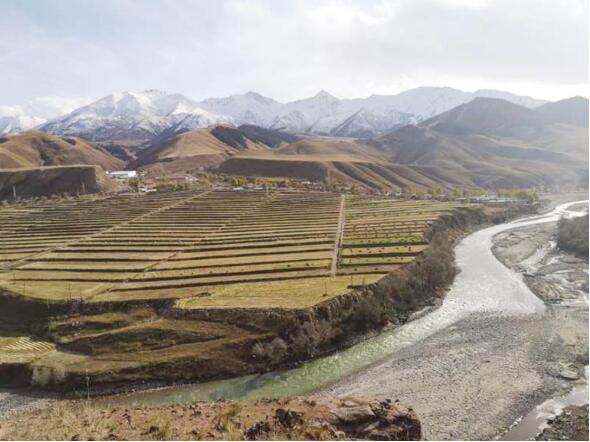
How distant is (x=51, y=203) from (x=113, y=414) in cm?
15995

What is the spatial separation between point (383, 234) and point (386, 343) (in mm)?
47094

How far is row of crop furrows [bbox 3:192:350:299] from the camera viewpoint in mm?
74500

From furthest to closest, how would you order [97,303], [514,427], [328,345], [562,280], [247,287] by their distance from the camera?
[562,280] < [247,287] < [97,303] < [328,345] < [514,427]

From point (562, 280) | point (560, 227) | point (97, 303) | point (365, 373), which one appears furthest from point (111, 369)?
point (560, 227)

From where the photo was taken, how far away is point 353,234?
107 meters

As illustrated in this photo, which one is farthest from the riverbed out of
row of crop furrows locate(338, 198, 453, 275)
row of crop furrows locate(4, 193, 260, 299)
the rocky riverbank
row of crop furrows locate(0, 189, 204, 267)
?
row of crop furrows locate(0, 189, 204, 267)

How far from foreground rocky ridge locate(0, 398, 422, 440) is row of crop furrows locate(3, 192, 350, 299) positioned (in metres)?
37.4

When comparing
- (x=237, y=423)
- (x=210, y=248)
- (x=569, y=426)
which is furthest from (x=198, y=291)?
(x=569, y=426)

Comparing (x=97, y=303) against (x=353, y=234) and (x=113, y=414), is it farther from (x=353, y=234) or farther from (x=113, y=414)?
(x=353, y=234)

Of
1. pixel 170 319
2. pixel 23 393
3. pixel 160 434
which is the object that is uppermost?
pixel 160 434

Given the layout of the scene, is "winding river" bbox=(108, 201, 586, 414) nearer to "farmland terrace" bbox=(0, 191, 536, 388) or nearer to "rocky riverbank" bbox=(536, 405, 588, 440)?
"farmland terrace" bbox=(0, 191, 536, 388)

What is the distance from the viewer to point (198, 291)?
70438mm

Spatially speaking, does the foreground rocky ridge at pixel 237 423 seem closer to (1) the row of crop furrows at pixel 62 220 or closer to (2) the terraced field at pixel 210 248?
(2) the terraced field at pixel 210 248

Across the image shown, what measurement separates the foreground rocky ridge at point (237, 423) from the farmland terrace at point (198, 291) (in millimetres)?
20941
